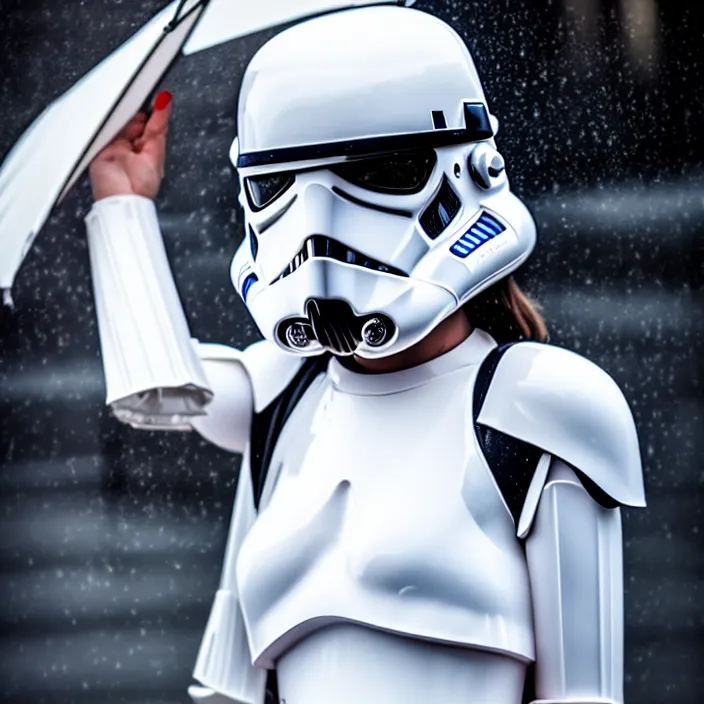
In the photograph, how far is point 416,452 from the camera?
4.20ft

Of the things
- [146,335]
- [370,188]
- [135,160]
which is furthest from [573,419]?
[135,160]

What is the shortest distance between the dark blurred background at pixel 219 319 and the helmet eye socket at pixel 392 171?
33 centimetres

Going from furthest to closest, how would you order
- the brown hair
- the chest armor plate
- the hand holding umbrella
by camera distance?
the hand holding umbrella
the brown hair
the chest armor plate

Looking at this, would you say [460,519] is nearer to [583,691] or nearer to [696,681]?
[583,691]

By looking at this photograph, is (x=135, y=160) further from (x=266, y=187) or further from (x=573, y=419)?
(x=573, y=419)

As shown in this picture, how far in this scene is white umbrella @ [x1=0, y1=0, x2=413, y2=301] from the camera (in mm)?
1557

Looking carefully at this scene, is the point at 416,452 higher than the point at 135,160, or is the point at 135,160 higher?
the point at 135,160

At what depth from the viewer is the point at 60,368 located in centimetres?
171

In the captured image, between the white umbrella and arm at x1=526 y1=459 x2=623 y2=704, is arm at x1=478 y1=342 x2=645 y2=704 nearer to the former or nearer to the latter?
arm at x1=526 y1=459 x2=623 y2=704

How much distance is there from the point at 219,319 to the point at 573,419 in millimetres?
582

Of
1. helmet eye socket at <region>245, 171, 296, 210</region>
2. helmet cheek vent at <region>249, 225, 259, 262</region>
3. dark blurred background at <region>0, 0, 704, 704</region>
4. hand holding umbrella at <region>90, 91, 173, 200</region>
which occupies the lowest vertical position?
dark blurred background at <region>0, 0, 704, 704</region>

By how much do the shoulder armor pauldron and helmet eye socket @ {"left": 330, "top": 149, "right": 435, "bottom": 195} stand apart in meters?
0.19

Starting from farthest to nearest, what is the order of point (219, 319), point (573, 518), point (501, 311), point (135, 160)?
1. point (219, 319)
2. point (135, 160)
3. point (501, 311)
4. point (573, 518)

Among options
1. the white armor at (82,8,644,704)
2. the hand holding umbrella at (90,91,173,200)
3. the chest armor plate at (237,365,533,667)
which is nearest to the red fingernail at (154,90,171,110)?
the hand holding umbrella at (90,91,173,200)
